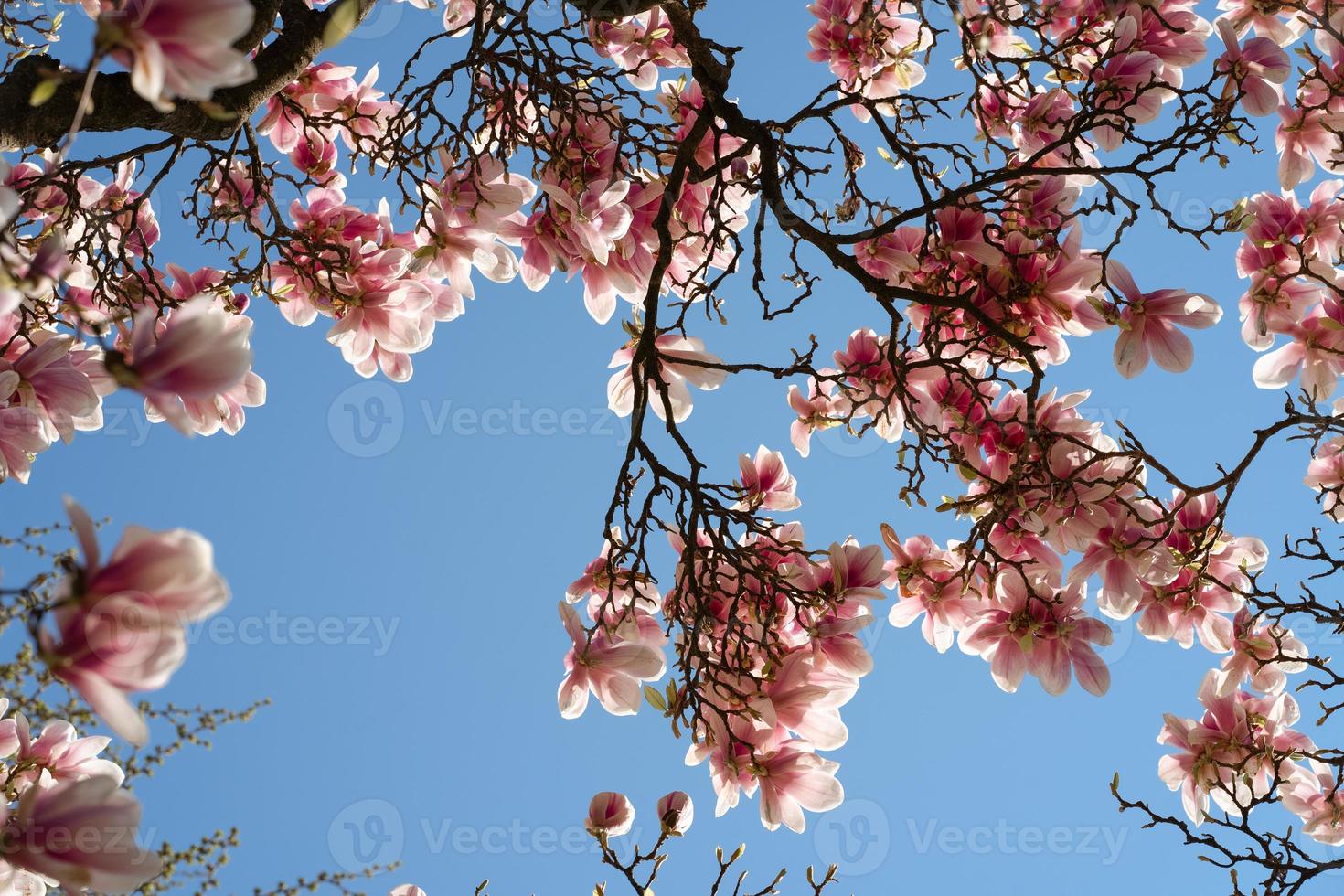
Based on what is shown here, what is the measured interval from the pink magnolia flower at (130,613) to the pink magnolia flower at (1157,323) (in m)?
1.73

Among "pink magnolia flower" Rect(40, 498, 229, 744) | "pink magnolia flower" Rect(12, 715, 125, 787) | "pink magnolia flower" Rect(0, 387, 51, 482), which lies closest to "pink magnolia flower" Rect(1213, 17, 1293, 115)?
"pink magnolia flower" Rect(40, 498, 229, 744)

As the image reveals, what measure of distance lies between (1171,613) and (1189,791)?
1.47ft

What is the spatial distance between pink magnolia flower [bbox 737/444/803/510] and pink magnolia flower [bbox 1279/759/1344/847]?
53.4 inches

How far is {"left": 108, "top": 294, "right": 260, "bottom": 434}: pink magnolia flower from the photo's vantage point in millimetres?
704

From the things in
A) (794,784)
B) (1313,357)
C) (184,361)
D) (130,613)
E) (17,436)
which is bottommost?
(130,613)

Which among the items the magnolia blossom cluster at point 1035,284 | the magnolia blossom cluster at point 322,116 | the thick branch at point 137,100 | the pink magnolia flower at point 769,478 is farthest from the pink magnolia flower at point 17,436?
the magnolia blossom cluster at point 1035,284

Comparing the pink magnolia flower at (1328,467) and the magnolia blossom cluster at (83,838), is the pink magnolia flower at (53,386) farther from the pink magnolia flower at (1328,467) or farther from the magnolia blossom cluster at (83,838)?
the pink magnolia flower at (1328,467)

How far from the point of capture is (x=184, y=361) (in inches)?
28.6

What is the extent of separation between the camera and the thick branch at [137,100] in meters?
1.35

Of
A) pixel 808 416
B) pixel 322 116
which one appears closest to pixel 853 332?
pixel 808 416

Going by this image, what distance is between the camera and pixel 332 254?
2307 mm

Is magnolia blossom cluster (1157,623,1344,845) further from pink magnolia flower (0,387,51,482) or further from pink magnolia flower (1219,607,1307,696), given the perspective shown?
pink magnolia flower (0,387,51,482)

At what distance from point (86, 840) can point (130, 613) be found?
25cm

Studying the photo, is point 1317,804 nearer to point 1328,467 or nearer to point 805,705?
point 1328,467
